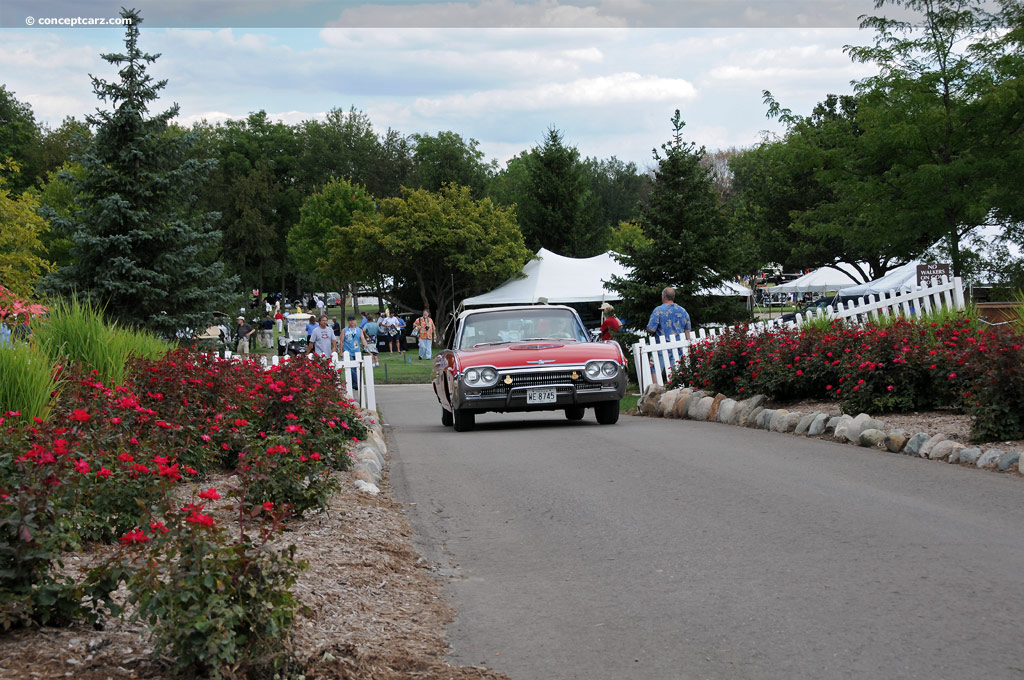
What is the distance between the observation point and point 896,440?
10906 millimetres

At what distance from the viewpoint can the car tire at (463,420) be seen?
14.9 m

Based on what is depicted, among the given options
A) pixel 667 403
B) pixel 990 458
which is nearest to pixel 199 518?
pixel 990 458

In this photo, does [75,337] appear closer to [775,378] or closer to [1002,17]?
[775,378]

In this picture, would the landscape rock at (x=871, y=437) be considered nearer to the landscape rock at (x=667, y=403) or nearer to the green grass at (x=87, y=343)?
the landscape rock at (x=667, y=403)

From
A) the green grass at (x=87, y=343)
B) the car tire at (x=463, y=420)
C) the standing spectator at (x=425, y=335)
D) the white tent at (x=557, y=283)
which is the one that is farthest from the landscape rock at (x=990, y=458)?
the white tent at (x=557, y=283)

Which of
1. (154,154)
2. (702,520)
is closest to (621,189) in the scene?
(154,154)

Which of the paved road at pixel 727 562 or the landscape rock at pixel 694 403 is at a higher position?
the landscape rock at pixel 694 403

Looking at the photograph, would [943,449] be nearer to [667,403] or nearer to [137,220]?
[667,403]

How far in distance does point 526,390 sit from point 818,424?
3.63m

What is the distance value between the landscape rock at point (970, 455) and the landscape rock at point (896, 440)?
91 centimetres

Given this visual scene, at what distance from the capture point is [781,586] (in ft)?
19.2

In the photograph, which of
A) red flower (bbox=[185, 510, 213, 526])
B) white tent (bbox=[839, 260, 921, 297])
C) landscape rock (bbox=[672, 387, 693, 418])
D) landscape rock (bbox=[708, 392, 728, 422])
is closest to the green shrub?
red flower (bbox=[185, 510, 213, 526])

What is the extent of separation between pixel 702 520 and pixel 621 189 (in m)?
98.6

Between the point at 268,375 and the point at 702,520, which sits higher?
the point at 268,375
